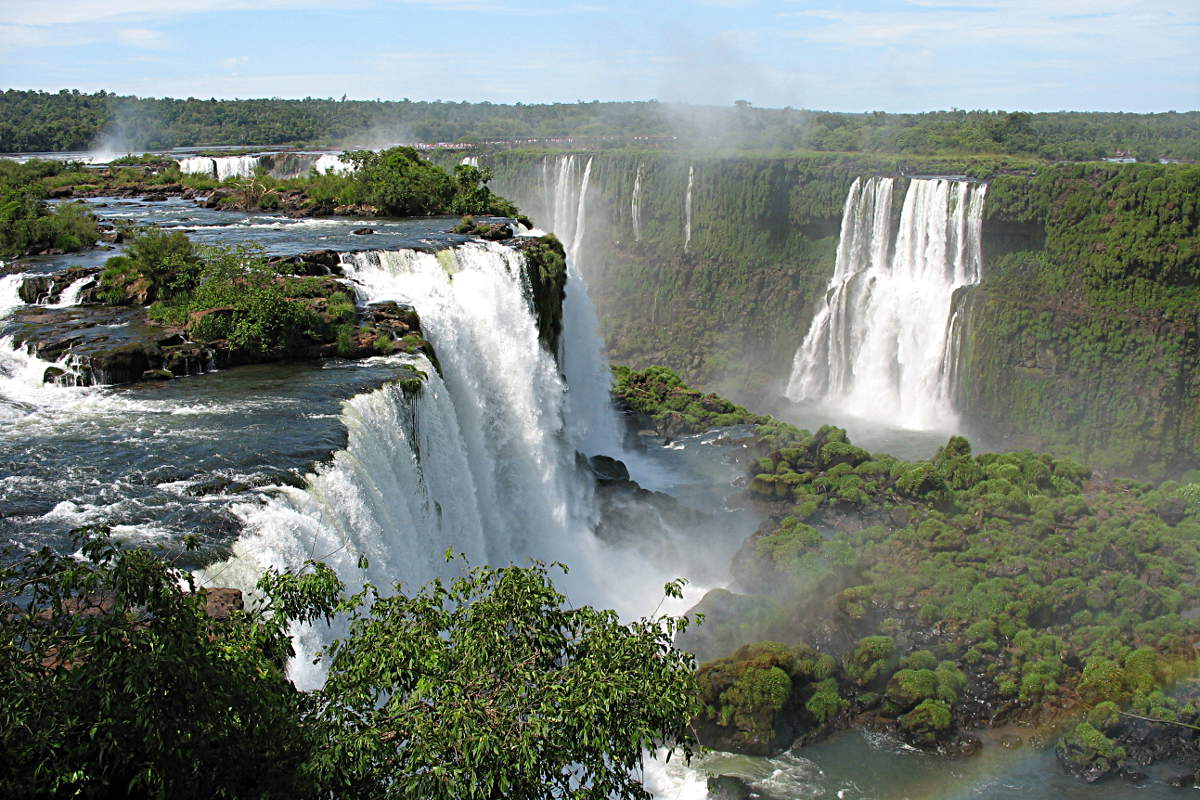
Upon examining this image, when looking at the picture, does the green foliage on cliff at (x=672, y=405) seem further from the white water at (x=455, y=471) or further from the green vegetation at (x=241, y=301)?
the green vegetation at (x=241, y=301)

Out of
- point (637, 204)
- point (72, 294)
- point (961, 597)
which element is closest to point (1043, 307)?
point (961, 597)

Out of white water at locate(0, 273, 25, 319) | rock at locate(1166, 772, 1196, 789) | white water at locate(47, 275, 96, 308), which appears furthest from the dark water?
rock at locate(1166, 772, 1196, 789)

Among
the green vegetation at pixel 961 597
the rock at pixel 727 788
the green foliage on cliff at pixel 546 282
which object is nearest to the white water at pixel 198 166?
the green foliage on cliff at pixel 546 282

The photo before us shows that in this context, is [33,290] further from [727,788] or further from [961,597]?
[961,597]

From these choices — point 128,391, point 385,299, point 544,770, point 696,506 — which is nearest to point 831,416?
point 696,506

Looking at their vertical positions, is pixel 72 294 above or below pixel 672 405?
above

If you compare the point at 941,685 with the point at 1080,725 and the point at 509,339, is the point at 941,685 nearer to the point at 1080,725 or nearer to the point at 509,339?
the point at 1080,725
